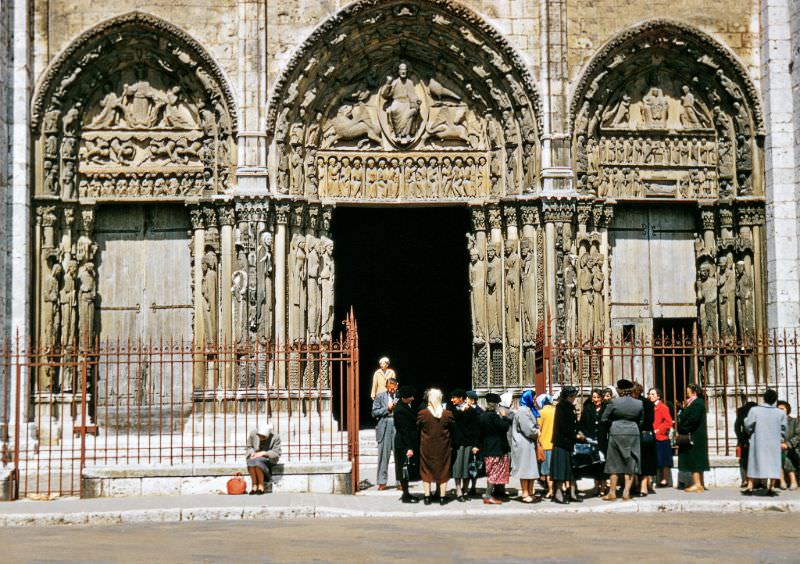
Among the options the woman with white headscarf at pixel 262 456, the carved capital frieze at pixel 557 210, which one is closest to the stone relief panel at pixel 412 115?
the carved capital frieze at pixel 557 210

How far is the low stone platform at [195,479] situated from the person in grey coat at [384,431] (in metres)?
0.71

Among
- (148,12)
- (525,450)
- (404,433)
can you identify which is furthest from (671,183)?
(148,12)

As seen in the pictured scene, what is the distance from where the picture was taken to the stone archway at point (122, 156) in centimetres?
2008

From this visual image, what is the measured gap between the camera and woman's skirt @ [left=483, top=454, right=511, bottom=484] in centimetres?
1519

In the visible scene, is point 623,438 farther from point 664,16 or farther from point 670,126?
point 664,16

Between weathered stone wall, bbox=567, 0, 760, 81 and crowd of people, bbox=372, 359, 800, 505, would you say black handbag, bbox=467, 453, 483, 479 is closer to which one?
crowd of people, bbox=372, 359, 800, 505

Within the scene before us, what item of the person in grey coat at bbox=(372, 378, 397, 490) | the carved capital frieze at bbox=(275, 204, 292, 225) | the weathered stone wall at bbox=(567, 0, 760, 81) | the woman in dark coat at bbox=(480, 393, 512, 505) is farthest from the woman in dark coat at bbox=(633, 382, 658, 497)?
the carved capital frieze at bbox=(275, 204, 292, 225)

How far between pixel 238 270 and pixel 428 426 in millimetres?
6110

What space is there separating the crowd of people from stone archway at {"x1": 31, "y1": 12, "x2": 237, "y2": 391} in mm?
6075

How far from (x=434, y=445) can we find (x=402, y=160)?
24.0ft

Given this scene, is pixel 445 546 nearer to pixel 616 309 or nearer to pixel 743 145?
pixel 616 309

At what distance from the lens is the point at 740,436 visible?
15.8 m

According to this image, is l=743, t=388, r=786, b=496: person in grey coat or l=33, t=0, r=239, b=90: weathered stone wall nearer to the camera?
l=743, t=388, r=786, b=496: person in grey coat

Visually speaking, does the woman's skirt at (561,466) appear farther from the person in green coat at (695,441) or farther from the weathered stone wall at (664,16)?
the weathered stone wall at (664,16)
